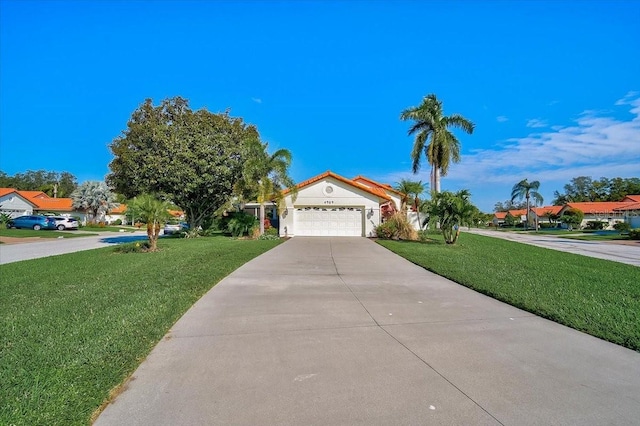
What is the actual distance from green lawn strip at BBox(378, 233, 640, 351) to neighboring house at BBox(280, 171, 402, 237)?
12.4 metres

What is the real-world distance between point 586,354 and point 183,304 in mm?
5870

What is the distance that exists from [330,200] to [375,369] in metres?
21.4

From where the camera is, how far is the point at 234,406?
3080mm

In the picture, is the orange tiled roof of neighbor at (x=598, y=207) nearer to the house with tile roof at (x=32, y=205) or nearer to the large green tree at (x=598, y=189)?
the large green tree at (x=598, y=189)

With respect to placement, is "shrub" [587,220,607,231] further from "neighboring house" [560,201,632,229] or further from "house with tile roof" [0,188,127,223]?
"house with tile roof" [0,188,127,223]

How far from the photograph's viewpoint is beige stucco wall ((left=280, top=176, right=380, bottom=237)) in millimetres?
24812

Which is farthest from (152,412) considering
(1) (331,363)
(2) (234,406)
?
(1) (331,363)

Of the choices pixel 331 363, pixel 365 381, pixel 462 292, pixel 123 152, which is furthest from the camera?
pixel 123 152

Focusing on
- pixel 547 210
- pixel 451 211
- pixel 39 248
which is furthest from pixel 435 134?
pixel 547 210

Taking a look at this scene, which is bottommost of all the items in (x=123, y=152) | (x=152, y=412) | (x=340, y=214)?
(x=152, y=412)

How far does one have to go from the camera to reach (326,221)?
25.2 m

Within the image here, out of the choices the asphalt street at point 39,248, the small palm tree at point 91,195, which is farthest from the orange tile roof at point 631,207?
the small palm tree at point 91,195

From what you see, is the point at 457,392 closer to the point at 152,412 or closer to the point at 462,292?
the point at 152,412

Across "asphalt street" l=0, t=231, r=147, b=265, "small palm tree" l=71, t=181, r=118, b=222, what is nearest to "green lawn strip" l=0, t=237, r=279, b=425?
"asphalt street" l=0, t=231, r=147, b=265
